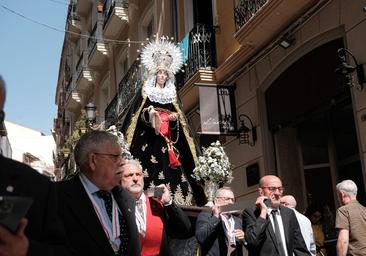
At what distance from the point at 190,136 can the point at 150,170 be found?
2.24 ft

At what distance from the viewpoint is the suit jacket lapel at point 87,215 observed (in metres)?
2.65

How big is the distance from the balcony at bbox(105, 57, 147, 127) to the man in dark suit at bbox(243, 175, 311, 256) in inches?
398

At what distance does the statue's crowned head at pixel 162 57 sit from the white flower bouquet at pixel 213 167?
109 cm

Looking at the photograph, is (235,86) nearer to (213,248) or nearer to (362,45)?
(362,45)

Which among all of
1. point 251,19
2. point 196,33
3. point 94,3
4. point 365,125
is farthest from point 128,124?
point 94,3

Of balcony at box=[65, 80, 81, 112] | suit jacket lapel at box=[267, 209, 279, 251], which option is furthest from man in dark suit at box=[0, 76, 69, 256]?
balcony at box=[65, 80, 81, 112]

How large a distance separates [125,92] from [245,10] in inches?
275

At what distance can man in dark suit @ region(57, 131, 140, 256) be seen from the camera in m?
2.65

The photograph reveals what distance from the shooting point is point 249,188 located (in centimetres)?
991

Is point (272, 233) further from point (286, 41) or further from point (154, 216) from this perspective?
point (286, 41)

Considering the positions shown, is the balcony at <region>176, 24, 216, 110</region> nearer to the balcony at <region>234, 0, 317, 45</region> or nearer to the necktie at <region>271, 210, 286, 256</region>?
the balcony at <region>234, 0, 317, 45</region>

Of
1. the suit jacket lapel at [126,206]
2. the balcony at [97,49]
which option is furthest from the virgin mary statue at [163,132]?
the balcony at [97,49]

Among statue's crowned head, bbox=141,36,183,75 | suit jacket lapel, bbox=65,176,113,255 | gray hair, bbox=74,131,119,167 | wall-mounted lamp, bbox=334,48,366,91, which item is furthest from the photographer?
wall-mounted lamp, bbox=334,48,366,91

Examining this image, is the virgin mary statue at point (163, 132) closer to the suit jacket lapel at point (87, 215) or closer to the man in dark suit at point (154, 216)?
the man in dark suit at point (154, 216)
